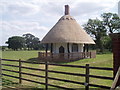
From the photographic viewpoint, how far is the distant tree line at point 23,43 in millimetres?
107250

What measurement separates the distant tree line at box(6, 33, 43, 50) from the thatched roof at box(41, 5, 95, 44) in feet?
242

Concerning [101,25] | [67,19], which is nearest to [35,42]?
[101,25]

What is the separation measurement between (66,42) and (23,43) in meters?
92.5

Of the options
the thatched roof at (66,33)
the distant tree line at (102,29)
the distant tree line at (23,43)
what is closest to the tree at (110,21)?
the distant tree line at (102,29)

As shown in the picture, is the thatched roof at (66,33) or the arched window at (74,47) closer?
the thatched roof at (66,33)

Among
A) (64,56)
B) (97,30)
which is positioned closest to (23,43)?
(97,30)

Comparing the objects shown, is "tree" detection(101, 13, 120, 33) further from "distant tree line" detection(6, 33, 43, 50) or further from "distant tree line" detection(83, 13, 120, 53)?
"distant tree line" detection(6, 33, 43, 50)

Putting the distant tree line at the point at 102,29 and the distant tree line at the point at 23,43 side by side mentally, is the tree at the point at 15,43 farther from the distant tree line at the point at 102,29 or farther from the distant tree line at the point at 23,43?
the distant tree line at the point at 102,29

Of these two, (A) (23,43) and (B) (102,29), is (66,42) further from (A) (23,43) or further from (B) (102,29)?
(A) (23,43)

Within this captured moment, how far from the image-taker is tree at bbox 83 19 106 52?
5447 cm

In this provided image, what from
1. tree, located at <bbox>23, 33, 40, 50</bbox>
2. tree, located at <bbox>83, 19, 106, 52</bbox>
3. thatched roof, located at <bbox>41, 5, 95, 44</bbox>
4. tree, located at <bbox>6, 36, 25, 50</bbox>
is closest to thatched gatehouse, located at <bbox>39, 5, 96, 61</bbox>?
thatched roof, located at <bbox>41, 5, 95, 44</bbox>

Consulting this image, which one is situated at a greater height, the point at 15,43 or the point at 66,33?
the point at 15,43

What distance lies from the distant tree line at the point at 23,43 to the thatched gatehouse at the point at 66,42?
7453 centimetres

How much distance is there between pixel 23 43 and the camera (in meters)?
116
